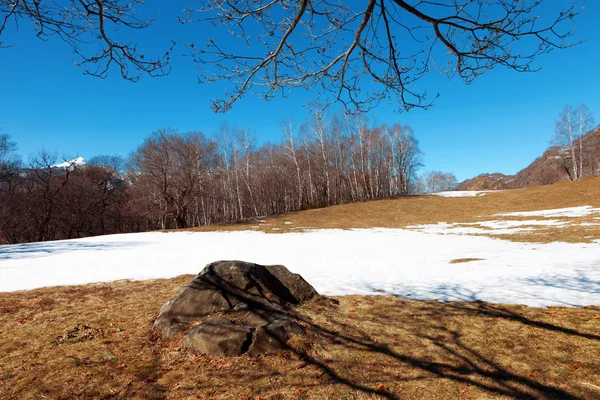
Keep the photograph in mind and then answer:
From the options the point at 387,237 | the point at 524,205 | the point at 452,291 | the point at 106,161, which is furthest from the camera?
the point at 106,161

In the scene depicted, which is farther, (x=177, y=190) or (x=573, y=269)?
(x=177, y=190)

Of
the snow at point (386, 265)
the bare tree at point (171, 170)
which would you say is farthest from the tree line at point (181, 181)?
the snow at point (386, 265)

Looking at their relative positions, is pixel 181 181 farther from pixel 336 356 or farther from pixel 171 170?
pixel 336 356

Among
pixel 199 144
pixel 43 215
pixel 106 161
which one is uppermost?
pixel 106 161

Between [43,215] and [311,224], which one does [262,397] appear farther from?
[43,215]

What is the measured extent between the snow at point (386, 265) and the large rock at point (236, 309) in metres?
1.59

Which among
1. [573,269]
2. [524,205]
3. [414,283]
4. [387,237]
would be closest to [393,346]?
[414,283]

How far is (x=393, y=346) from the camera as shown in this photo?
3613 millimetres

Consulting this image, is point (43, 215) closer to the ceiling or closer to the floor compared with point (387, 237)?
closer to the ceiling

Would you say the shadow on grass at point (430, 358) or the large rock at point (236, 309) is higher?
the large rock at point (236, 309)

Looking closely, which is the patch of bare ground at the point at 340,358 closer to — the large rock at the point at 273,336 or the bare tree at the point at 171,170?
the large rock at the point at 273,336

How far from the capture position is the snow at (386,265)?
19.2 feet

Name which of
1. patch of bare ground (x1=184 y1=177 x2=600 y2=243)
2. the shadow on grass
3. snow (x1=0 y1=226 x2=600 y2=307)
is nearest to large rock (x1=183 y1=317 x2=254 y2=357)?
the shadow on grass

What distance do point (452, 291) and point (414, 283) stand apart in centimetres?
95
